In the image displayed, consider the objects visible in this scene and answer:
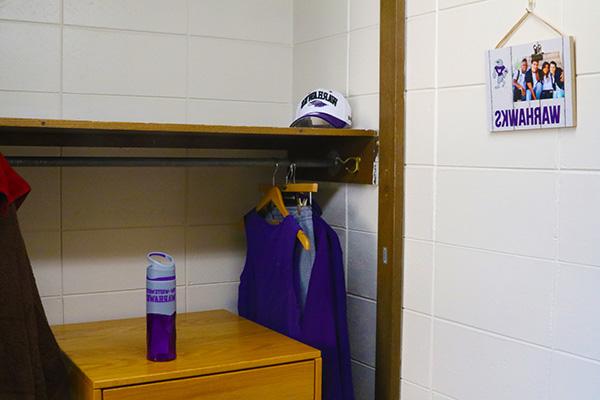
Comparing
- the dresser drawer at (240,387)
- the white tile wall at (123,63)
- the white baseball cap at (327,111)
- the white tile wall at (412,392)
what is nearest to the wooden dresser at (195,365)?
the dresser drawer at (240,387)

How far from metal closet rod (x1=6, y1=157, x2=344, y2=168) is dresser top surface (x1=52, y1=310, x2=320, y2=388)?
0.45 meters

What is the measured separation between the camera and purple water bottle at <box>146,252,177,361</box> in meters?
1.72

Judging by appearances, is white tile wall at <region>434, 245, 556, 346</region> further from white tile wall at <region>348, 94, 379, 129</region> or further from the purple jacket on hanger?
white tile wall at <region>348, 94, 379, 129</region>

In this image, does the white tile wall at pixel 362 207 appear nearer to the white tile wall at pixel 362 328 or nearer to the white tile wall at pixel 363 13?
the white tile wall at pixel 362 328

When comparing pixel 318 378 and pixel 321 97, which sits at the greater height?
pixel 321 97

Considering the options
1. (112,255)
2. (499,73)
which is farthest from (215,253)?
(499,73)

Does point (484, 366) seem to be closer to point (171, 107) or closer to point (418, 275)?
point (418, 275)

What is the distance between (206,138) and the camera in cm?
227

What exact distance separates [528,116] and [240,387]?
0.89 m

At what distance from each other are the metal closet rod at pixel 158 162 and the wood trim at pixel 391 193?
0.86 ft

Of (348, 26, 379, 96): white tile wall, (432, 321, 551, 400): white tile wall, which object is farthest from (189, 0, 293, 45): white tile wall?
(432, 321, 551, 400): white tile wall

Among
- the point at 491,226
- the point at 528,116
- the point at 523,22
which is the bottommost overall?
the point at 491,226

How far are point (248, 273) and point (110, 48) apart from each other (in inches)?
30.4

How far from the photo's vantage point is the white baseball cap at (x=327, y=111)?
205cm
